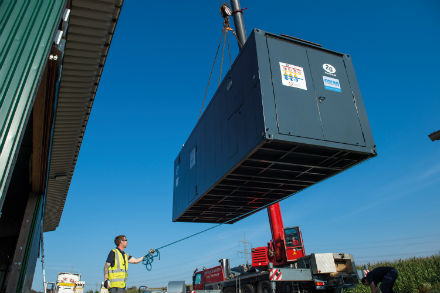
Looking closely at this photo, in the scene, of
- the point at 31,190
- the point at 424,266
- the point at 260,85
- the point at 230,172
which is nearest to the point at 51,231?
the point at 31,190

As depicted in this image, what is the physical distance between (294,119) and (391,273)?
150 inches

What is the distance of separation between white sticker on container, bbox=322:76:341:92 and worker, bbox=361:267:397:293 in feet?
12.6

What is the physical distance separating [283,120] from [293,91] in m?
0.71

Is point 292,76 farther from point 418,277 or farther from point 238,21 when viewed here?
point 418,277

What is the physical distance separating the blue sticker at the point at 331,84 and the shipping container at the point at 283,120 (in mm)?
25

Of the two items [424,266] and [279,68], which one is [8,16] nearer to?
[279,68]

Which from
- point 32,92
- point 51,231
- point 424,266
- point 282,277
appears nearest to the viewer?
point 32,92

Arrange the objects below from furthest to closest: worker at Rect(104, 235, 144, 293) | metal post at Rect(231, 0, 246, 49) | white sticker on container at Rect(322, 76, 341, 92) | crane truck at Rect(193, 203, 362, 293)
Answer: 1. metal post at Rect(231, 0, 246, 49)
2. crane truck at Rect(193, 203, 362, 293)
3. white sticker on container at Rect(322, 76, 341, 92)
4. worker at Rect(104, 235, 144, 293)

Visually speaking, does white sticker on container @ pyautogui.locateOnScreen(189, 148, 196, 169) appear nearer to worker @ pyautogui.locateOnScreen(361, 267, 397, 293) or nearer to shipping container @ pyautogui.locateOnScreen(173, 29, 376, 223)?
shipping container @ pyautogui.locateOnScreen(173, 29, 376, 223)

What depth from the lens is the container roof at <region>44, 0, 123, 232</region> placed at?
15.3 feet

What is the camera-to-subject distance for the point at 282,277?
8750 mm

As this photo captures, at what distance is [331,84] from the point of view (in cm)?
597

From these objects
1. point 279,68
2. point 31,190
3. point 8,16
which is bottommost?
point 8,16

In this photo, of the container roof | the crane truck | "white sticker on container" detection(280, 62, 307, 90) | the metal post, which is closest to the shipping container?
"white sticker on container" detection(280, 62, 307, 90)
